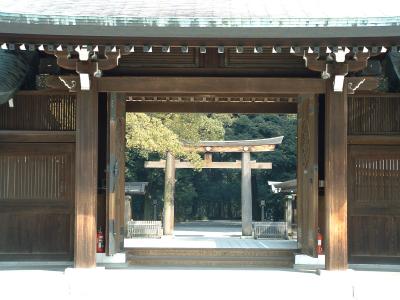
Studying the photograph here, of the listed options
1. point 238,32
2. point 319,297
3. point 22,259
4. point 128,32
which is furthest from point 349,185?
point 22,259

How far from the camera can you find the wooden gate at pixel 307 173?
11523 millimetres

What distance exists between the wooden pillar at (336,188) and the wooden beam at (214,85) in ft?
2.03

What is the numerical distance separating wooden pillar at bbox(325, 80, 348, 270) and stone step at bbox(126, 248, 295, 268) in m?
1.71

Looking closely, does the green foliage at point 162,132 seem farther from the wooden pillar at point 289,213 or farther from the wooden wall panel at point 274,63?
the wooden wall panel at point 274,63

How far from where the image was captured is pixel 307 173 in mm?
11922

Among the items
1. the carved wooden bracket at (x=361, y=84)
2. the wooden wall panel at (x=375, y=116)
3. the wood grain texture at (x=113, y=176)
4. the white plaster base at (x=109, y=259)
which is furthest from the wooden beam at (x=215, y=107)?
the white plaster base at (x=109, y=259)

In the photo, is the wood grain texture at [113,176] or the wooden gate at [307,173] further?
the wooden gate at [307,173]

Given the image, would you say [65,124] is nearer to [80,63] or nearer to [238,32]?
[80,63]

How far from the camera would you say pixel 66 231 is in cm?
1162

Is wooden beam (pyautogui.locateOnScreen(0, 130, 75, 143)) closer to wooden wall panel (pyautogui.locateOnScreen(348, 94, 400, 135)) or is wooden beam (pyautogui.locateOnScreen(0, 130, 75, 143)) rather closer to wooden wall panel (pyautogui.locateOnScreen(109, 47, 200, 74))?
wooden wall panel (pyautogui.locateOnScreen(109, 47, 200, 74))

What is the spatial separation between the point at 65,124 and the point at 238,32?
390cm

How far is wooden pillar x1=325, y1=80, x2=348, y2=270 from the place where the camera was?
10133mm

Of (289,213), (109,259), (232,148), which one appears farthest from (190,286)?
(232,148)

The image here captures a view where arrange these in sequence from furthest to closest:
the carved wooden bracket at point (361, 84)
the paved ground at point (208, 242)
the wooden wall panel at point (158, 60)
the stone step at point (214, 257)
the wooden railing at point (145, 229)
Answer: the wooden railing at point (145, 229) < the paved ground at point (208, 242) < the stone step at point (214, 257) < the wooden wall panel at point (158, 60) < the carved wooden bracket at point (361, 84)
